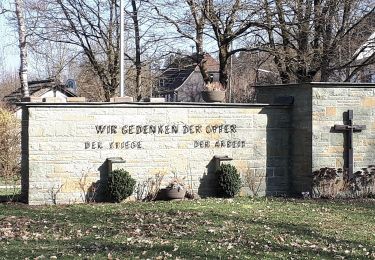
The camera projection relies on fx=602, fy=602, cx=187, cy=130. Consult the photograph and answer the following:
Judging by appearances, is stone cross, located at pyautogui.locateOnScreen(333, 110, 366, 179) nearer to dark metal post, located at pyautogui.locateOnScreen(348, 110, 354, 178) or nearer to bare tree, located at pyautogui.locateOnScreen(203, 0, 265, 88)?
dark metal post, located at pyautogui.locateOnScreen(348, 110, 354, 178)

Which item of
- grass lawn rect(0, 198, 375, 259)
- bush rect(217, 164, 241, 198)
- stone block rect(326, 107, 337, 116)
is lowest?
grass lawn rect(0, 198, 375, 259)

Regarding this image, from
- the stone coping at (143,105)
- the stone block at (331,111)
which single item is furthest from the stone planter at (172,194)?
the stone block at (331,111)

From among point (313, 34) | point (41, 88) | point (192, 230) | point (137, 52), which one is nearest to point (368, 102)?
point (192, 230)

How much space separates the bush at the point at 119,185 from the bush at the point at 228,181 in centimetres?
216

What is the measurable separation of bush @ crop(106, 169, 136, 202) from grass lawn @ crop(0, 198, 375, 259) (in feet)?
1.57

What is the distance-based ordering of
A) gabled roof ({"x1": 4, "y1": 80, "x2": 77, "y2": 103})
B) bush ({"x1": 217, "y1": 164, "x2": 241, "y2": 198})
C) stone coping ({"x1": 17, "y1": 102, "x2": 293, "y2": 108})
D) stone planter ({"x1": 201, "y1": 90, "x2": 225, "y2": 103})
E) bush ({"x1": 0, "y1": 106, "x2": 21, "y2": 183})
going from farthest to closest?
gabled roof ({"x1": 4, "y1": 80, "x2": 77, "y2": 103}), bush ({"x1": 0, "y1": 106, "x2": 21, "y2": 183}), stone planter ({"x1": 201, "y1": 90, "x2": 225, "y2": 103}), bush ({"x1": 217, "y1": 164, "x2": 241, "y2": 198}), stone coping ({"x1": 17, "y1": 102, "x2": 293, "y2": 108})

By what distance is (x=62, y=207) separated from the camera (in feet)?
40.8

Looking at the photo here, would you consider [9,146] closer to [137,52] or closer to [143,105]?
[137,52]

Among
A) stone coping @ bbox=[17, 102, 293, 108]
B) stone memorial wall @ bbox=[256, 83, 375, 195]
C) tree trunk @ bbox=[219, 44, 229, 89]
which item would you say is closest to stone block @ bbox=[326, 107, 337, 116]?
stone memorial wall @ bbox=[256, 83, 375, 195]

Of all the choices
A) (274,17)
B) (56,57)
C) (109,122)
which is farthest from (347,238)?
(56,57)

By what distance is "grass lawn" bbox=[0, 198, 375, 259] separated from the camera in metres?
7.90

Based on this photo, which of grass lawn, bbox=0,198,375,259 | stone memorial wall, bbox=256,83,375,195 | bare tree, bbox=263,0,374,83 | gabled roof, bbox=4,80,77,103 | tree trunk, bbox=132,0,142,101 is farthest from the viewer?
gabled roof, bbox=4,80,77,103

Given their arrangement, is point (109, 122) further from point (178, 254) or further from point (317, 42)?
point (317, 42)

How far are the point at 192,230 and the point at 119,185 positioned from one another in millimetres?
3979
